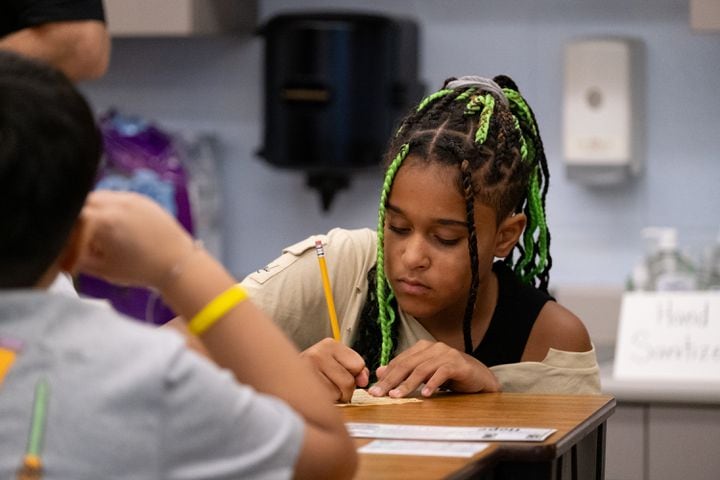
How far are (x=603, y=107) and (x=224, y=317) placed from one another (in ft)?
8.28

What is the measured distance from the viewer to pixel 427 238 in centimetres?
Result: 174

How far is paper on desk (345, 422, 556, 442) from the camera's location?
1.26 metres

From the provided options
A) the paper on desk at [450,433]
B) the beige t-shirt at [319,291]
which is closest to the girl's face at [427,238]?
the beige t-shirt at [319,291]

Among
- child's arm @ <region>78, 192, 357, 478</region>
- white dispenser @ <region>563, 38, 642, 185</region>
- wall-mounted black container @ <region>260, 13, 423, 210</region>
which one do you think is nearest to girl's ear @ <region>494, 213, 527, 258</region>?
child's arm @ <region>78, 192, 357, 478</region>

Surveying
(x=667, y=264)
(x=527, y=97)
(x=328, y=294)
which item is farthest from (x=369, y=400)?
(x=527, y=97)

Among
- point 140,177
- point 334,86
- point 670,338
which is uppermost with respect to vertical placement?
point 334,86

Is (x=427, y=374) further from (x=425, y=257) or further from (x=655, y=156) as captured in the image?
(x=655, y=156)

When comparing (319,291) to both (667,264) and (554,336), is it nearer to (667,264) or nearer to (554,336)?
(554,336)

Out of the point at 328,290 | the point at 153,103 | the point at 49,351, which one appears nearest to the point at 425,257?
the point at 328,290

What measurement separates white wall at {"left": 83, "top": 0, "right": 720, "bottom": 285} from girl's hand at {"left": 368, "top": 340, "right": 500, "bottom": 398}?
1908 mm

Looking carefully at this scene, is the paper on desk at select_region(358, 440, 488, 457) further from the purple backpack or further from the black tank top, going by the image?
the purple backpack

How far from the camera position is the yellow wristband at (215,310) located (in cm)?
101

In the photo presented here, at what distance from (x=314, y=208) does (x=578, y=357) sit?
1995mm

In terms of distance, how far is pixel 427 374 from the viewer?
5.20 feet
